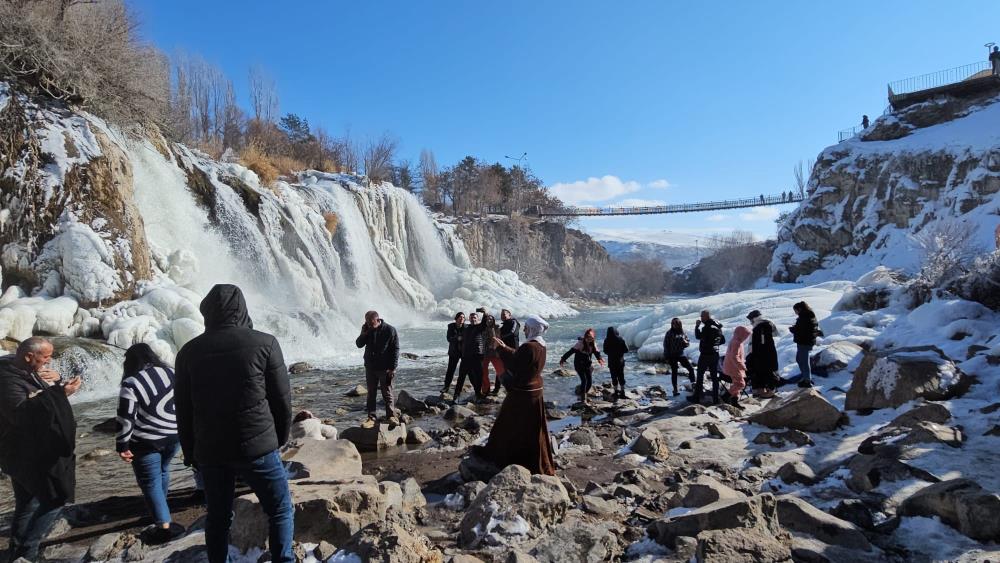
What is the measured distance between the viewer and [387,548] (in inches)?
113

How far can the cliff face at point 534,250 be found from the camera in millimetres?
54062

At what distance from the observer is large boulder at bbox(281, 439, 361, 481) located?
4617mm

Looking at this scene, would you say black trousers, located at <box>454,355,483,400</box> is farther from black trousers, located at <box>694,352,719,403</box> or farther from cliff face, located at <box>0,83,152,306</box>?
cliff face, located at <box>0,83,152,306</box>

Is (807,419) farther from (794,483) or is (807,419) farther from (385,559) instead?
(385,559)

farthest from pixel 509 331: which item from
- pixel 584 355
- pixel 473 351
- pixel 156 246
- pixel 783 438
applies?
pixel 156 246

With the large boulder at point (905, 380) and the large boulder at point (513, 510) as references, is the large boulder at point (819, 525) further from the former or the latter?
the large boulder at point (905, 380)

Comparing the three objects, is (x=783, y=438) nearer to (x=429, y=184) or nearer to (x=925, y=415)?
(x=925, y=415)

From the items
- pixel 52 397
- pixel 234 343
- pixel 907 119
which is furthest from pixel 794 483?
pixel 907 119

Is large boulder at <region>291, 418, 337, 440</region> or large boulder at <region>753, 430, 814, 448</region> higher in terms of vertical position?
large boulder at <region>291, 418, 337, 440</region>

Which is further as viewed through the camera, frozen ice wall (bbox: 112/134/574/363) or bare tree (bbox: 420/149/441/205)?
bare tree (bbox: 420/149/441/205)

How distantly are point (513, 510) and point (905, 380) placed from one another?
18.1 feet

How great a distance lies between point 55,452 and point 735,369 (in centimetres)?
806

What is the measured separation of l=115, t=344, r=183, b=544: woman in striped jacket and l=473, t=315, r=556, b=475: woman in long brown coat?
2.54m

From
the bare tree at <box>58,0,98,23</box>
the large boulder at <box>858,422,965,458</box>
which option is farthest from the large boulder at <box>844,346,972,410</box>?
the bare tree at <box>58,0,98,23</box>
